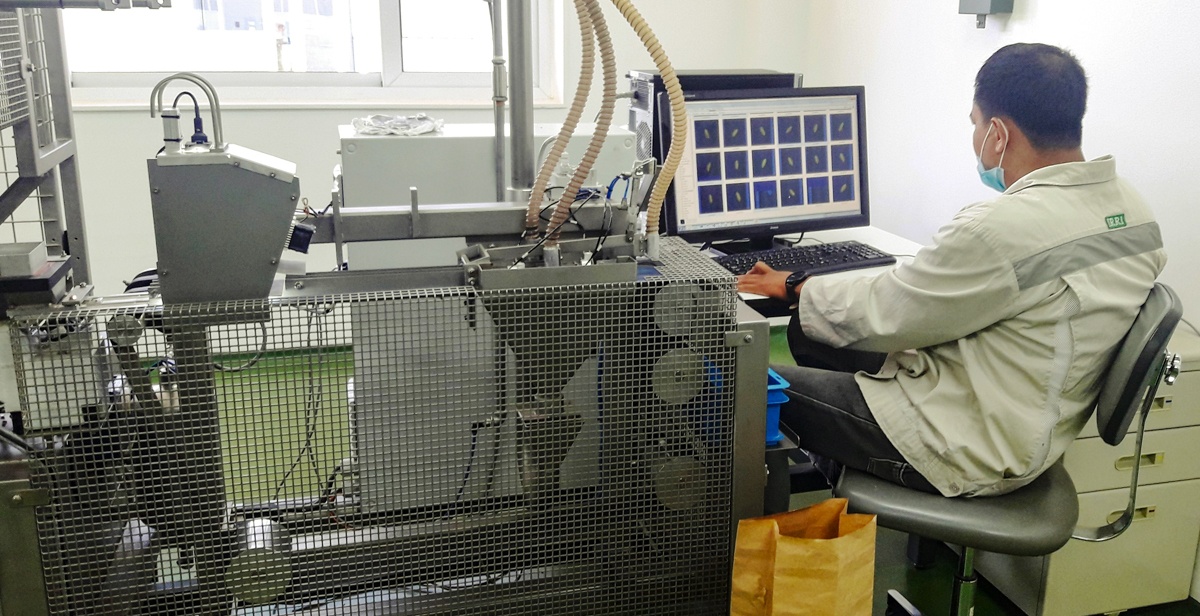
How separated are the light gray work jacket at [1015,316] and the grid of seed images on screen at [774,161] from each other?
72 cm

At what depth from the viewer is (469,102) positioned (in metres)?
3.91

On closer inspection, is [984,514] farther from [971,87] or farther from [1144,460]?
[971,87]

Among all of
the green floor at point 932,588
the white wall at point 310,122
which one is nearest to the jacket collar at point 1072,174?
the green floor at point 932,588

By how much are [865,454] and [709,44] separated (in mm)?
2796

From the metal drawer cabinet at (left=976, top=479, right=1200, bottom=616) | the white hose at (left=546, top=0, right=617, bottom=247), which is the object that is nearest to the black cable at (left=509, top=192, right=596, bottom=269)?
the white hose at (left=546, top=0, right=617, bottom=247)

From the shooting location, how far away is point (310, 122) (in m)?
3.72

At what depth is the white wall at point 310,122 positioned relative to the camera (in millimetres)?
3578

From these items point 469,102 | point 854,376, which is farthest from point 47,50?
point 469,102

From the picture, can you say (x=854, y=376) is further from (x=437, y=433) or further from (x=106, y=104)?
(x=106, y=104)

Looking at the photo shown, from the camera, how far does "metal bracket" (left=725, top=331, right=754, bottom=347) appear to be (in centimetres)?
144

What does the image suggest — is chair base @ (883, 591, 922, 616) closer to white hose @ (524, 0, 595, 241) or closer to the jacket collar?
the jacket collar

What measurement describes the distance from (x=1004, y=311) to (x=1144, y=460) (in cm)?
74

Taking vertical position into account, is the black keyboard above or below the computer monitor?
below

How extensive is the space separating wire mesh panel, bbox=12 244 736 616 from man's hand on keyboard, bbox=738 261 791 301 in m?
0.41
